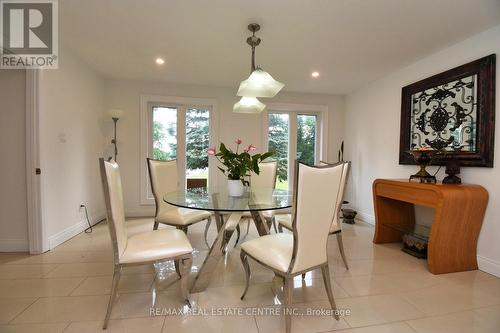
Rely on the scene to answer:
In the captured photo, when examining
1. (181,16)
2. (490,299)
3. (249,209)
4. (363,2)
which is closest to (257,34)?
(181,16)

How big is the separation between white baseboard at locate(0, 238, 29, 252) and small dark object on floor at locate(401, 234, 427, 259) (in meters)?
4.16

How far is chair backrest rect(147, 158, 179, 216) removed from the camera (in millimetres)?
2491

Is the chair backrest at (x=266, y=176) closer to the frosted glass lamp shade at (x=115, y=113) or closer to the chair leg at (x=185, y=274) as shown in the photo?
the chair leg at (x=185, y=274)

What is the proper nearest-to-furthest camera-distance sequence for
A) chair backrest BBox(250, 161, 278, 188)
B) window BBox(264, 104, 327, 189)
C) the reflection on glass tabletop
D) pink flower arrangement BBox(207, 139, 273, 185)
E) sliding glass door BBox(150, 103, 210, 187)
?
the reflection on glass tabletop
pink flower arrangement BBox(207, 139, 273, 185)
chair backrest BBox(250, 161, 278, 188)
sliding glass door BBox(150, 103, 210, 187)
window BBox(264, 104, 327, 189)

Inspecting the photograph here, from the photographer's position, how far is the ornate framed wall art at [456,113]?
7.23ft

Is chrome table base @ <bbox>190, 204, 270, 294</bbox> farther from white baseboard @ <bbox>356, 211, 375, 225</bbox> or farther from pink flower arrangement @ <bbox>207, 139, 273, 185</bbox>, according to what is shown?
white baseboard @ <bbox>356, 211, 375, 225</bbox>

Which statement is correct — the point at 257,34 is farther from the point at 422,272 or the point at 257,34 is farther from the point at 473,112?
the point at 422,272

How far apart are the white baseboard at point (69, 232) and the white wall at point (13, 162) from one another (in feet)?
0.73

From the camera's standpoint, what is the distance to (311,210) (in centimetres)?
133

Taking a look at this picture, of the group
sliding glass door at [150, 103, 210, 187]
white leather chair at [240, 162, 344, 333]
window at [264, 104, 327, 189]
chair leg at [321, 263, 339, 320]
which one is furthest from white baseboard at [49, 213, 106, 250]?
window at [264, 104, 327, 189]

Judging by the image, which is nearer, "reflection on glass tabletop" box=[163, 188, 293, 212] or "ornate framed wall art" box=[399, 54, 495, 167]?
"reflection on glass tabletop" box=[163, 188, 293, 212]

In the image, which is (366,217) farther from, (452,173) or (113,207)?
(113,207)

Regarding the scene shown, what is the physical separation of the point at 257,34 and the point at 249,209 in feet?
5.85

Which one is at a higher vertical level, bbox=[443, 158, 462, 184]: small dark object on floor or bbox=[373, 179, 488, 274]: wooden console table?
bbox=[443, 158, 462, 184]: small dark object on floor
